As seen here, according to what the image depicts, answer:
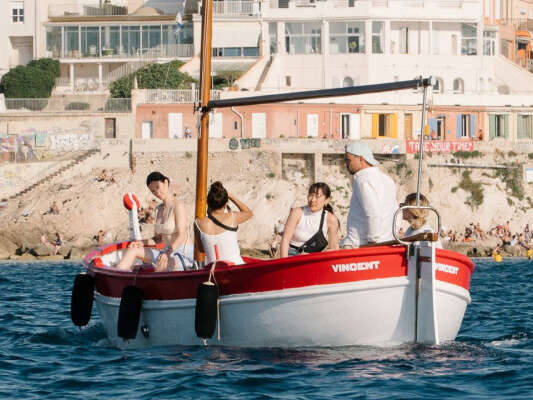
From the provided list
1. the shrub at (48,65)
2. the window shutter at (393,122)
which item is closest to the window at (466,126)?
the window shutter at (393,122)

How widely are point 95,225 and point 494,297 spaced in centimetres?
2790

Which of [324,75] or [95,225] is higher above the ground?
[324,75]

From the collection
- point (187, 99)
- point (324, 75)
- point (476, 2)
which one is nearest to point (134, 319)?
point (187, 99)

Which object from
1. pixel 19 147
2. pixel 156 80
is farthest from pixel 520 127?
pixel 19 147

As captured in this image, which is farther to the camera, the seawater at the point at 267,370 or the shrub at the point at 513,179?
the shrub at the point at 513,179

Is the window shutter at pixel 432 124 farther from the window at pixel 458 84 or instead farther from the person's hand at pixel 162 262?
the person's hand at pixel 162 262

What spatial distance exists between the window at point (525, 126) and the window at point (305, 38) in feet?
36.9

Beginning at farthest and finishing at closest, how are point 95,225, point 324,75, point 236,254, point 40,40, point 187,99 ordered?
point 40,40, point 324,75, point 187,99, point 95,225, point 236,254

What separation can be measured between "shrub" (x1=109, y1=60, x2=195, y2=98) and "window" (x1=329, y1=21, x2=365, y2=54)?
26.4 feet

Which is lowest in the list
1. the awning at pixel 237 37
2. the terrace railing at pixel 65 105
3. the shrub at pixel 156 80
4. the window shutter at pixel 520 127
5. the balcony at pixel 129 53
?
the window shutter at pixel 520 127

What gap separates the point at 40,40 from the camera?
225 ft

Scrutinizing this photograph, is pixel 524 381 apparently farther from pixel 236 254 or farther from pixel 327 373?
pixel 236 254

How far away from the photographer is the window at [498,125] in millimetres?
59250

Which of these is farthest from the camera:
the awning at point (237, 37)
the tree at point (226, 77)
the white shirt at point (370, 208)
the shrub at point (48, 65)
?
the awning at point (237, 37)
